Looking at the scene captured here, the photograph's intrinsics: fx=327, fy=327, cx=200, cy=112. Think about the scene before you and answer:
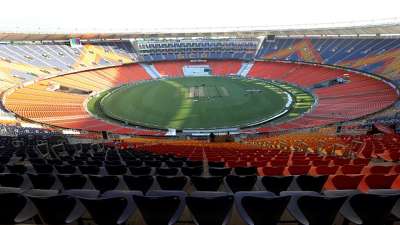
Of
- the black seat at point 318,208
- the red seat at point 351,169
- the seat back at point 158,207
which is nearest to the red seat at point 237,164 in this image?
the red seat at point 351,169

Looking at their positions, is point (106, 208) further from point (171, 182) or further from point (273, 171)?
point (273, 171)

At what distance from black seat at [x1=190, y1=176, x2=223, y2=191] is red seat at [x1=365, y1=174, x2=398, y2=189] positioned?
101 inches

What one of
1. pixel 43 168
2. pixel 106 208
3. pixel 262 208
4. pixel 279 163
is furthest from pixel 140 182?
pixel 279 163

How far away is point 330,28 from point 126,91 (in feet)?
131

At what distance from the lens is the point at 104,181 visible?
227 inches

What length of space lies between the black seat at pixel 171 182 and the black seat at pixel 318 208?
218 centimetres

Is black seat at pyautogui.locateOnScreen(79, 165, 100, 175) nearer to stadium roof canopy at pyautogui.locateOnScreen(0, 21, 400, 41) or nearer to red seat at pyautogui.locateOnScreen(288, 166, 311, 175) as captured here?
red seat at pyautogui.locateOnScreen(288, 166, 311, 175)

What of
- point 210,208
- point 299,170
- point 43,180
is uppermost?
point 210,208

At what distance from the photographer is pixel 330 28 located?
62062mm

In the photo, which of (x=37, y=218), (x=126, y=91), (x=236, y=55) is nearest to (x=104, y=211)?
(x=37, y=218)

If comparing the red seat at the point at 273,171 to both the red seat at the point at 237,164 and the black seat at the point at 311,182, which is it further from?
the red seat at the point at 237,164

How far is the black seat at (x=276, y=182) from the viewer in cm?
548

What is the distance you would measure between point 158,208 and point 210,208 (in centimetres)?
65

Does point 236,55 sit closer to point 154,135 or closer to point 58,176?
point 154,135
